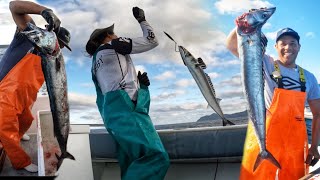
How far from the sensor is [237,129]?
12.0 feet

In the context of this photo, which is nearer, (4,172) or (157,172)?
(157,172)

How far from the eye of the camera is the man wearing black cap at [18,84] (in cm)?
362

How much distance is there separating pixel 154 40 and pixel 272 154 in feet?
4.36

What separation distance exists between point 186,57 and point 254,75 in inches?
38.2

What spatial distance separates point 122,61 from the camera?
3434mm

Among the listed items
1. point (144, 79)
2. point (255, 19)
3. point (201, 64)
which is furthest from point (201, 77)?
point (255, 19)

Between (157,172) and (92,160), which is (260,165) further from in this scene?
(92,160)

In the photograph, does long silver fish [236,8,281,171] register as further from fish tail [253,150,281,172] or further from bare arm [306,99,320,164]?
bare arm [306,99,320,164]

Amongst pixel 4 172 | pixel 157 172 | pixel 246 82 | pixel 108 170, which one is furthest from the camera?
pixel 108 170

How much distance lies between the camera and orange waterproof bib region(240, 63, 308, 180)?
Result: 2828 mm

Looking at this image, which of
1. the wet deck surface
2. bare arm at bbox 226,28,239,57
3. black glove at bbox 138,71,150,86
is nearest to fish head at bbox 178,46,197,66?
black glove at bbox 138,71,150,86

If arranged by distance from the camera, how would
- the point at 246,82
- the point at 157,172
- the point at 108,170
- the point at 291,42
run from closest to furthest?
1. the point at 246,82
2. the point at 291,42
3. the point at 157,172
4. the point at 108,170

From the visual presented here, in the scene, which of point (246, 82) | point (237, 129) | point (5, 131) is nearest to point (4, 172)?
point (5, 131)

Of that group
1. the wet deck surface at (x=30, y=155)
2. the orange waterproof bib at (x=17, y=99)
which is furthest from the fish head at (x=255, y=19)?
the wet deck surface at (x=30, y=155)
